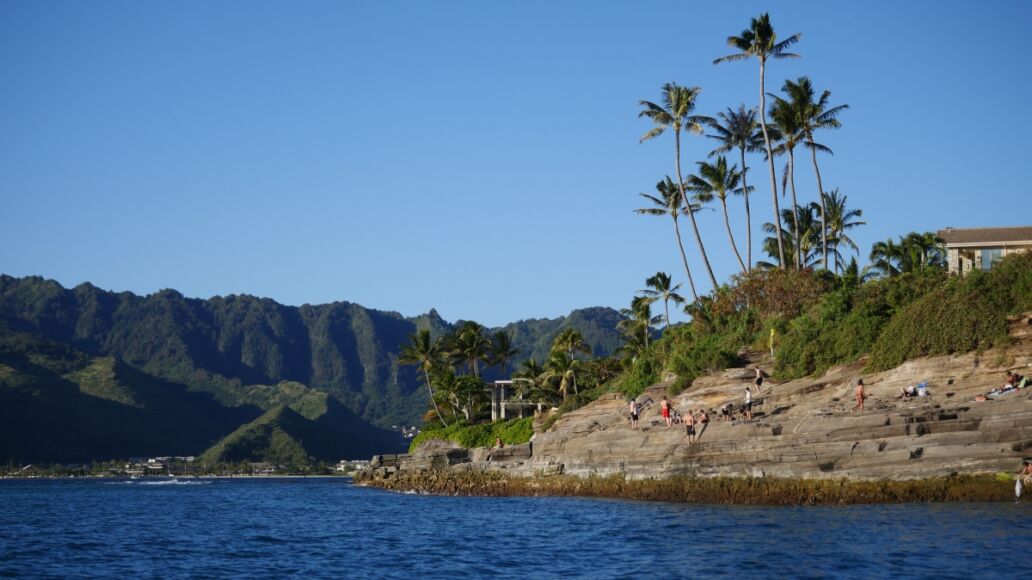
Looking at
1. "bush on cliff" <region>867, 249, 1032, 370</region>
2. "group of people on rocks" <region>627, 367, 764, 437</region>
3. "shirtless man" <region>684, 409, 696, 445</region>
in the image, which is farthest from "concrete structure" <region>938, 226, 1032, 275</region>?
"shirtless man" <region>684, 409, 696, 445</region>

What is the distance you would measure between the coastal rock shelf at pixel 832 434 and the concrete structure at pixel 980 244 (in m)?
16.9

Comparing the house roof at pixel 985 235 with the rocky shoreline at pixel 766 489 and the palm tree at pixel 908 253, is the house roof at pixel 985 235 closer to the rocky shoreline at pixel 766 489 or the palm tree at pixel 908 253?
the palm tree at pixel 908 253

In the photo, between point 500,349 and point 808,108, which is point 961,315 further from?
point 500,349

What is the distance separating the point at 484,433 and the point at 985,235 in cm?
3710

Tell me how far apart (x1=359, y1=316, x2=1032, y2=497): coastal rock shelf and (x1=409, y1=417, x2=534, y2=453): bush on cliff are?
40.7ft

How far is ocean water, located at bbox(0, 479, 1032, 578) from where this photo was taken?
84.0 feet

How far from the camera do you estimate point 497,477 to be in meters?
60.4

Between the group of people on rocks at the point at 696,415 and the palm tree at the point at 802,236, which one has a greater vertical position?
the palm tree at the point at 802,236

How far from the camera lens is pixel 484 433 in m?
77.9

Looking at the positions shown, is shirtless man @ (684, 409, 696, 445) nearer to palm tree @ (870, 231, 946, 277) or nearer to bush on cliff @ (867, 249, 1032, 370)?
bush on cliff @ (867, 249, 1032, 370)

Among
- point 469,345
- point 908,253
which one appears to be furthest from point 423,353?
point 908,253

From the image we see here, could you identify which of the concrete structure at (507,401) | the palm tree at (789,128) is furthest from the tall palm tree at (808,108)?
the concrete structure at (507,401)

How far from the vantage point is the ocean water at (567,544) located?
25594 millimetres

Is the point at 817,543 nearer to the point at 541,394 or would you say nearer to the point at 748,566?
the point at 748,566
